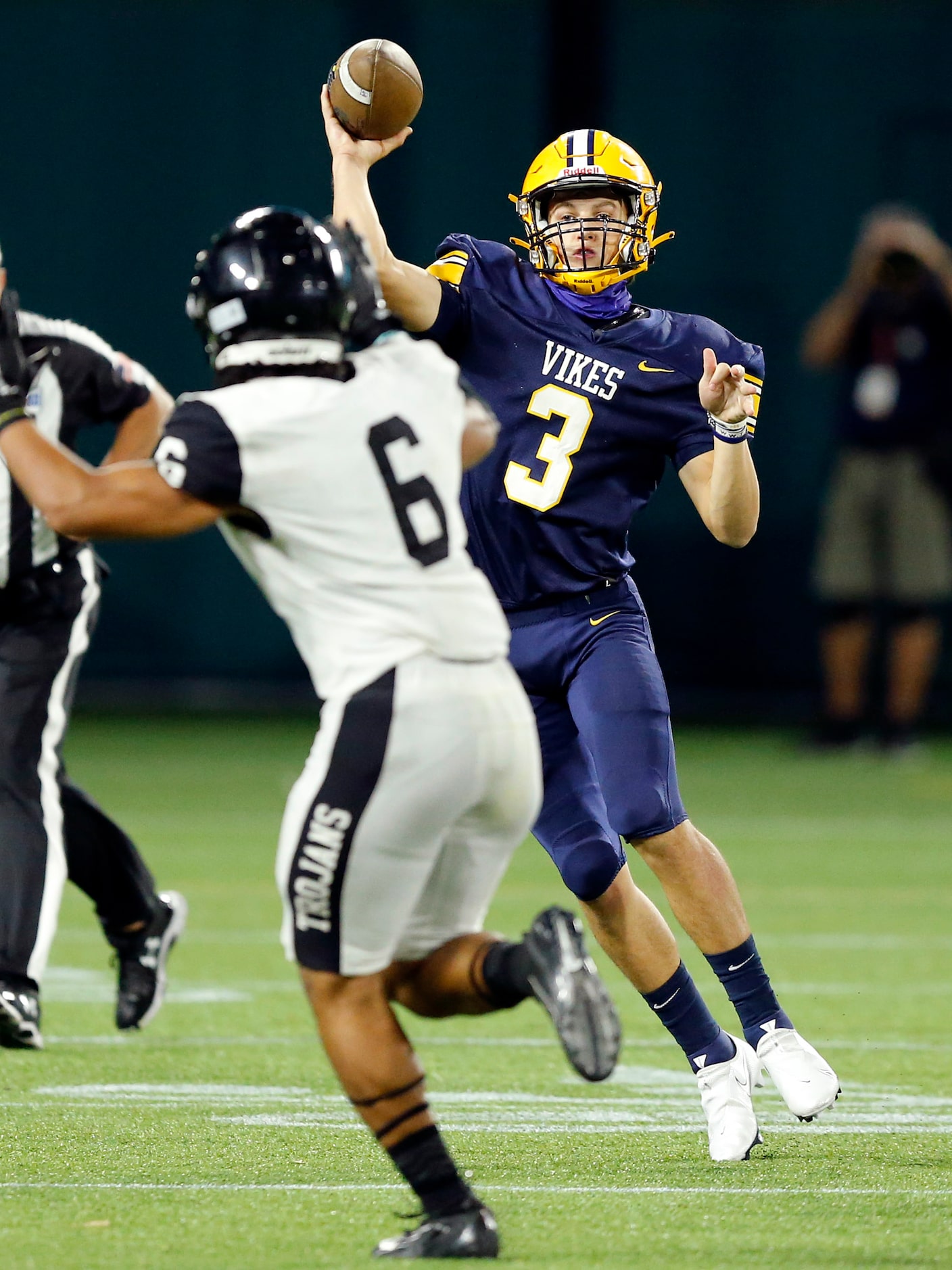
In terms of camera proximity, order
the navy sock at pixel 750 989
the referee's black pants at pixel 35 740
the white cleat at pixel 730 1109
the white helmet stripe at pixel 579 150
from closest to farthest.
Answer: the white cleat at pixel 730 1109
the navy sock at pixel 750 989
the white helmet stripe at pixel 579 150
the referee's black pants at pixel 35 740

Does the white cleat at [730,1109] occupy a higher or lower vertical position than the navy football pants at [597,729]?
lower

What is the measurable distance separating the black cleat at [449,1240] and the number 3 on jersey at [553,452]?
1.60 metres

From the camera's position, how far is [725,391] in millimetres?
4090

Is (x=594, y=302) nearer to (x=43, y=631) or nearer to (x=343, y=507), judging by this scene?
(x=43, y=631)

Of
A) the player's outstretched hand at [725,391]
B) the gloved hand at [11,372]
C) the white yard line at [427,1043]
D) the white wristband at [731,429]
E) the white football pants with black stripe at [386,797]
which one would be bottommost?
the white yard line at [427,1043]

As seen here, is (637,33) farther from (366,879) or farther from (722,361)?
(366,879)

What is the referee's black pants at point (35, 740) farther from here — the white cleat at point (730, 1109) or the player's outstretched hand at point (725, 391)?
the player's outstretched hand at point (725, 391)

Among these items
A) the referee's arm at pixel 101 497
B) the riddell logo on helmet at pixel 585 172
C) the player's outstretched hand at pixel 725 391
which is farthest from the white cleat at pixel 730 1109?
the riddell logo on helmet at pixel 585 172

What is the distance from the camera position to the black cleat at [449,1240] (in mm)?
3217

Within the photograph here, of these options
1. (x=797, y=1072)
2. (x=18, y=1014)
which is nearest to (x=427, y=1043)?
(x=18, y=1014)

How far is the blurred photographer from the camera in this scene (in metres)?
11.6

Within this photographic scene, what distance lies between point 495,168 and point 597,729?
391 inches

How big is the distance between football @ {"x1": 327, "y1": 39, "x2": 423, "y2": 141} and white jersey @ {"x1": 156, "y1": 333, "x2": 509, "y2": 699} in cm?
144

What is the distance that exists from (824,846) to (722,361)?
4617mm
